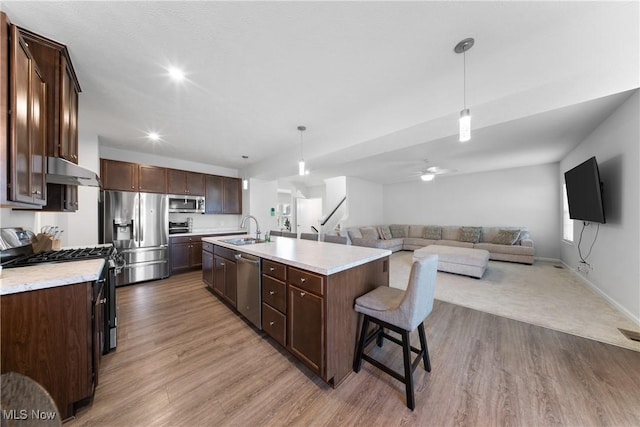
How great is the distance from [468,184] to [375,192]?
9.40 feet

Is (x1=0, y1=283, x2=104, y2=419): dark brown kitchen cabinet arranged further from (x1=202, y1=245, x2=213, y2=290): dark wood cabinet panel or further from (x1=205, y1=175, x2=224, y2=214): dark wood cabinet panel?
(x1=205, y1=175, x2=224, y2=214): dark wood cabinet panel

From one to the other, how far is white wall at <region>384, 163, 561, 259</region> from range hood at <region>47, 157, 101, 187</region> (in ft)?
25.3

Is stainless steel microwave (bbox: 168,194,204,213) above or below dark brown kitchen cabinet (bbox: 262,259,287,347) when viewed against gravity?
above

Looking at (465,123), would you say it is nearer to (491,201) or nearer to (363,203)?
(363,203)

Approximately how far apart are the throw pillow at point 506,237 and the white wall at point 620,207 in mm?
2268

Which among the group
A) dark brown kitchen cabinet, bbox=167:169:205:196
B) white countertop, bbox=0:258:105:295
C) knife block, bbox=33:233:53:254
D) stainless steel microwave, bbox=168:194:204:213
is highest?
dark brown kitchen cabinet, bbox=167:169:205:196

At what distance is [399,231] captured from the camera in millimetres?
7344

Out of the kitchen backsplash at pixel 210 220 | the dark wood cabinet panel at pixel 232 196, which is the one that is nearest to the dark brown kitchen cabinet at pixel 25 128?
the kitchen backsplash at pixel 210 220

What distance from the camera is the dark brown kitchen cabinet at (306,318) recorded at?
1.53m

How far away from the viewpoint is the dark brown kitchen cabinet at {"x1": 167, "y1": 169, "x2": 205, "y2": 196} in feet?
15.1

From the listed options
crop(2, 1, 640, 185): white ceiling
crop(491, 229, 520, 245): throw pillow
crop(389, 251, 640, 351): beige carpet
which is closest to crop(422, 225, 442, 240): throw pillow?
crop(491, 229, 520, 245): throw pillow

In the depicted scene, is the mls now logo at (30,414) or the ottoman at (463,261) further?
the ottoman at (463,261)

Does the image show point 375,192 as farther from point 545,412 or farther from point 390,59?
point 545,412

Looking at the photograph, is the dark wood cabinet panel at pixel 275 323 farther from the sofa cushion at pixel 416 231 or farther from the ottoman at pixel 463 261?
the sofa cushion at pixel 416 231
